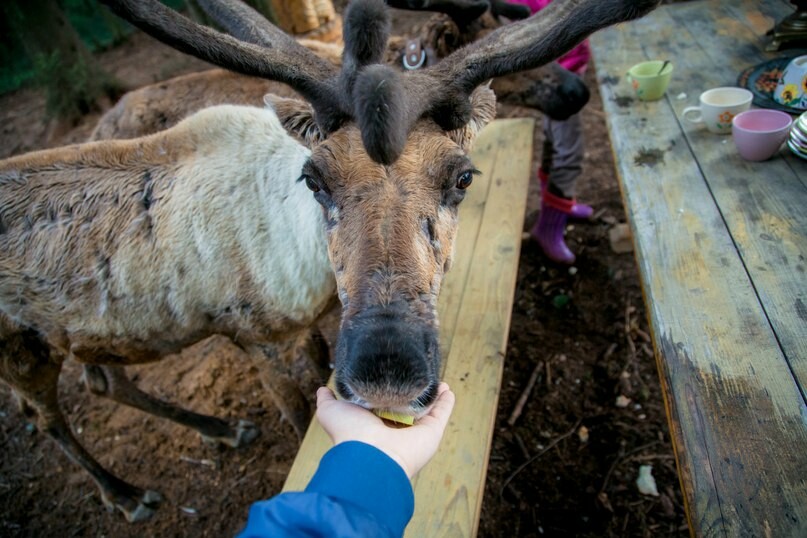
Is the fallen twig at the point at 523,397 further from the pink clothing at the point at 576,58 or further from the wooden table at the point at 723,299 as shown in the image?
the pink clothing at the point at 576,58

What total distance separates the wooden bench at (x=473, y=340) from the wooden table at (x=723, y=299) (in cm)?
74

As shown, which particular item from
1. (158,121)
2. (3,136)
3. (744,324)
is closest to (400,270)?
(744,324)

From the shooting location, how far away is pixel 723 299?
1.94 metres

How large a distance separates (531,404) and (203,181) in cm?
257

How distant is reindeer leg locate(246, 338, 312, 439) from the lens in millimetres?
2882

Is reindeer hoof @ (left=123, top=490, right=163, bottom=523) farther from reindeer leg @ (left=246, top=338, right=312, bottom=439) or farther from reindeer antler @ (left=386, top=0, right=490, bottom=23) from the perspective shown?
reindeer antler @ (left=386, top=0, right=490, bottom=23)

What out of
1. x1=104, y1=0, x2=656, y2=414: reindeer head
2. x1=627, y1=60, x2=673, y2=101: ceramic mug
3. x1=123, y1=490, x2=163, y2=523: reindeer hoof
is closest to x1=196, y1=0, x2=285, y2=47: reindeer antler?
x1=104, y1=0, x2=656, y2=414: reindeer head

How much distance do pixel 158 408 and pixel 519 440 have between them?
8.45 ft

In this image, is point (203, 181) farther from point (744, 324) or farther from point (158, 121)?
point (744, 324)

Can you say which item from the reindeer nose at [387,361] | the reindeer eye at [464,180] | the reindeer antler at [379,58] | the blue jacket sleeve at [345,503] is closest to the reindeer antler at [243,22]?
the reindeer antler at [379,58]

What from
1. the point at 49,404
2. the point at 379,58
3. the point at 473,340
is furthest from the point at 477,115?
the point at 49,404

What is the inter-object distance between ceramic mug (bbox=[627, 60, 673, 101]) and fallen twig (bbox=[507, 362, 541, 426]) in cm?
204

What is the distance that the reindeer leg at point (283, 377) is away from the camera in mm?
2882

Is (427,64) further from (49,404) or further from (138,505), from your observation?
(138,505)
